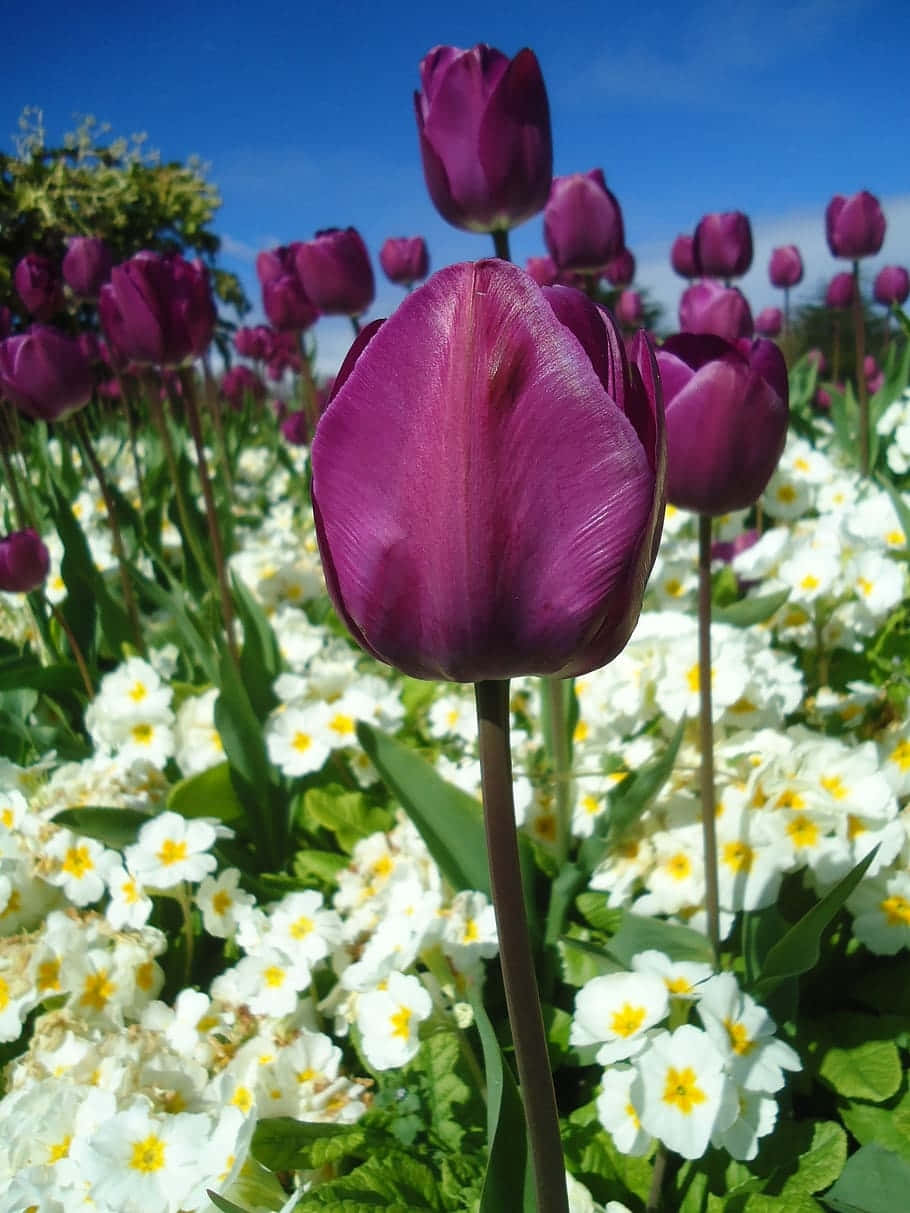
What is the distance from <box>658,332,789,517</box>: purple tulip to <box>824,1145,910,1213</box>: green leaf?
2.49 ft

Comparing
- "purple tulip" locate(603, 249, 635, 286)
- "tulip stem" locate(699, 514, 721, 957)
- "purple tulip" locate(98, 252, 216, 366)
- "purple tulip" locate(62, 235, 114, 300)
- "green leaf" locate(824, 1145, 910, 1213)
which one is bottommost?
"green leaf" locate(824, 1145, 910, 1213)

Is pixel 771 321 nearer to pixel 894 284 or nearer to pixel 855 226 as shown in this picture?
pixel 894 284

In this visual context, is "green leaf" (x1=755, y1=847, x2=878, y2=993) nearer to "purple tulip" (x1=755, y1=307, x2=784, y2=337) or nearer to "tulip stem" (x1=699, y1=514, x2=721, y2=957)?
"tulip stem" (x1=699, y1=514, x2=721, y2=957)

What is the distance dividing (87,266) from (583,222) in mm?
1822

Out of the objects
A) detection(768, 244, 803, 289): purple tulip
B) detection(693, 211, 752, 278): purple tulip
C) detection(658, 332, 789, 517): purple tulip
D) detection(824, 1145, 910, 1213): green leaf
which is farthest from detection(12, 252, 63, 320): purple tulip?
detection(768, 244, 803, 289): purple tulip

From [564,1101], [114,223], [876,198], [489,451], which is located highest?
[114,223]

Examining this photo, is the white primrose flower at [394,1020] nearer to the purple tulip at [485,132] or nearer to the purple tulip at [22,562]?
the purple tulip at [485,132]

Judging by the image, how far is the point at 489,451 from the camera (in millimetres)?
603

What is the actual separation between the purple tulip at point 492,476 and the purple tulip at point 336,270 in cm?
202

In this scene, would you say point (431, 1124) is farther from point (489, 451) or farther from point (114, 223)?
point (114, 223)

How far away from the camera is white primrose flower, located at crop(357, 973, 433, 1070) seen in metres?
1.21

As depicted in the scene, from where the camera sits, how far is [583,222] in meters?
2.24

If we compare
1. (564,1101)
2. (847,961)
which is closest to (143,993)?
(564,1101)

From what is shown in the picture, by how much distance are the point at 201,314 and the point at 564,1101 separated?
1.82m
